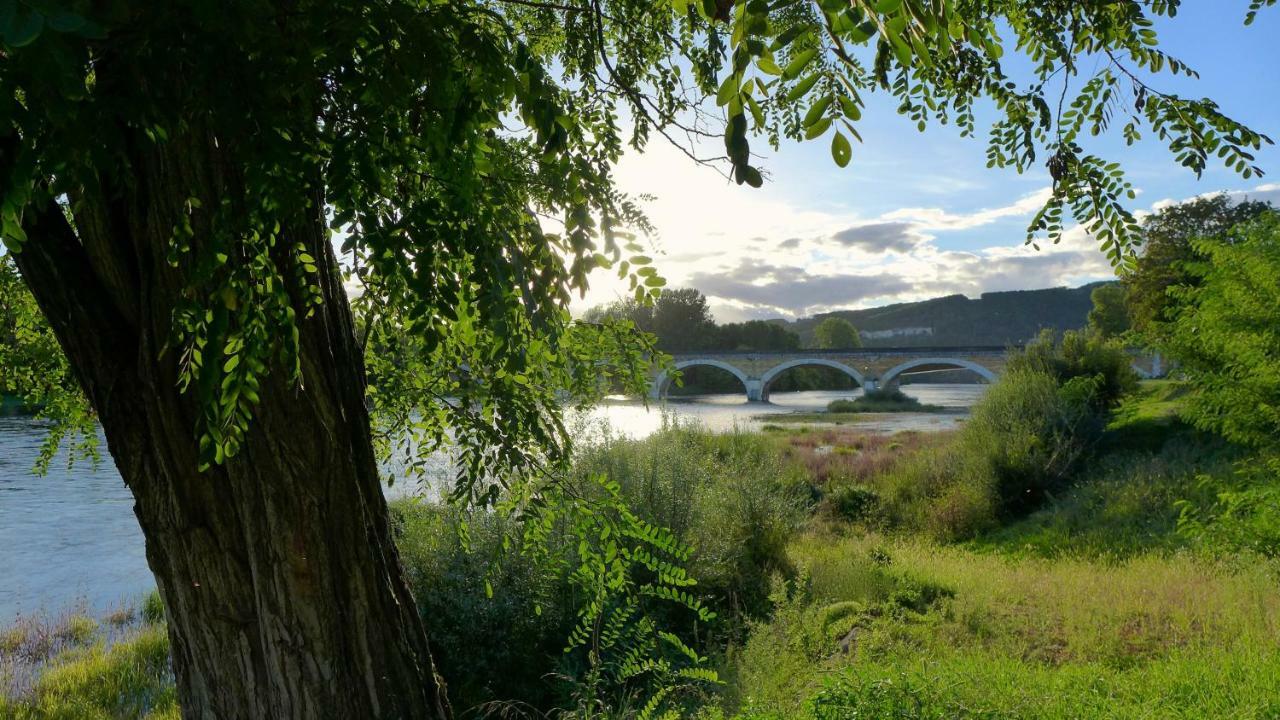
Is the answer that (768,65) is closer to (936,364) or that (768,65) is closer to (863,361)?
(936,364)

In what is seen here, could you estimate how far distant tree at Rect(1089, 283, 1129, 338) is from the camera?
40.7m

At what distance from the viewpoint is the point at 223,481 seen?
2258mm

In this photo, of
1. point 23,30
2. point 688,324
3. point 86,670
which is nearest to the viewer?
point 23,30

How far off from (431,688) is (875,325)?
116 metres

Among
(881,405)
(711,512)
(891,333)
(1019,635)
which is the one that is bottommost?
(881,405)

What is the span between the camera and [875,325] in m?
113

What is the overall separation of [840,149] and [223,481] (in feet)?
6.84

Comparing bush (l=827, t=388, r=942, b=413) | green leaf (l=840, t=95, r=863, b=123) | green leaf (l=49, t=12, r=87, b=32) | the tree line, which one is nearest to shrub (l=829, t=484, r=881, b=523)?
green leaf (l=840, t=95, r=863, b=123)

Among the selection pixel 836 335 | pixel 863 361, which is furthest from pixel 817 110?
pixel 836 335

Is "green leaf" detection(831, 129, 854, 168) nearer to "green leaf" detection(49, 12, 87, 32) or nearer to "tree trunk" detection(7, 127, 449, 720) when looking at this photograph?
"green leaf" detection(49, 12, 87, 32)

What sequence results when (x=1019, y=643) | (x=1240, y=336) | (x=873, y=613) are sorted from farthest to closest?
(x=1240, y=336) < (x=873, y=613) < (x=1019, y=643)

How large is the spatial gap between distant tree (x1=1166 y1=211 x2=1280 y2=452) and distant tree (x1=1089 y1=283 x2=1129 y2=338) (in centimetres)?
3650

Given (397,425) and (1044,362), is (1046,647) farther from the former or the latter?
(1044,362)

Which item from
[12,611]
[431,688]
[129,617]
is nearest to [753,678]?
[431,688]
